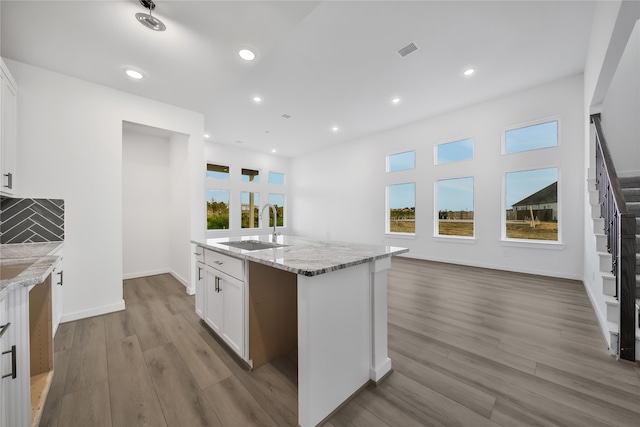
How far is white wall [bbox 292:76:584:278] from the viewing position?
3966 millimetres

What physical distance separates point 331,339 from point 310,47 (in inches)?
136

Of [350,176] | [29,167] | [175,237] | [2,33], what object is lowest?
[175,237]

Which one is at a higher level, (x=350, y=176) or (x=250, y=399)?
(x=350, y=176)

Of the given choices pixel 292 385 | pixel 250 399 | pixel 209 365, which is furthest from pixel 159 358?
pixel 292 385

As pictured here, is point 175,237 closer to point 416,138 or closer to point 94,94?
point 94,94

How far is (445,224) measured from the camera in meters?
5.46

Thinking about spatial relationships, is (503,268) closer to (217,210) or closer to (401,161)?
(401,161)

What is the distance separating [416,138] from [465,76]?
6.62ft

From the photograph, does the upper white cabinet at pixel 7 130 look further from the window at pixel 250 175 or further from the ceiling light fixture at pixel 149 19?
the window at pixel 250 175

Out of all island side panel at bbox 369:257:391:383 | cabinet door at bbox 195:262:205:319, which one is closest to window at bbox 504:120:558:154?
island side panel at bbox 369:257:391:383

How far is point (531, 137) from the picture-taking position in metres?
4.39

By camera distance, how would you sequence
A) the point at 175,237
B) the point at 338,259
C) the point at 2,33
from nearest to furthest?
the point at 338,259, the point at 2,33, the point at 175,237

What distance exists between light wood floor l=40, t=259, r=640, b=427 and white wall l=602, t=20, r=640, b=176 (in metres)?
2.50

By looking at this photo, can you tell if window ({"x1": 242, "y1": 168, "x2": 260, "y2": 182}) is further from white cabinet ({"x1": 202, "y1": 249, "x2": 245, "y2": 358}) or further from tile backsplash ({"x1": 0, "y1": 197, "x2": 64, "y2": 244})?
white cabinet ({"x1": 202, "y1": 249, "x2": 245, "y2": 358})
